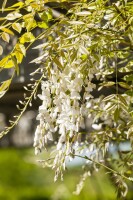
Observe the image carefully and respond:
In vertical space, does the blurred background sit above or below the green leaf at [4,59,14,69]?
below

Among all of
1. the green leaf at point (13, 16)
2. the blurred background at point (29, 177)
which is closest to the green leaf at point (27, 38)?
the green leaf at point (13, 16)

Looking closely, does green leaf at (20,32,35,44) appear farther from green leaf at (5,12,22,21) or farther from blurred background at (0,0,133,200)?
blurred background at (0,0,133,200)

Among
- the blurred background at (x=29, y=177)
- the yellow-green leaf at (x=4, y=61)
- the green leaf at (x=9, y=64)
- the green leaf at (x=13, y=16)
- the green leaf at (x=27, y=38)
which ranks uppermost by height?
the green leaf at (x=13, y=16)

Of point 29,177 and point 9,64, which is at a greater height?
point 9,64


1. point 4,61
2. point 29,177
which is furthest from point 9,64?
point 29,177

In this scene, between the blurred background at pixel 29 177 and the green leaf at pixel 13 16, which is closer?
the green leaf at pixel 13 16

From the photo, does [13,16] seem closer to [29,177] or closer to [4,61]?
[4,61]

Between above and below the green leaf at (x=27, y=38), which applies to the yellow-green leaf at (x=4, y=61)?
below

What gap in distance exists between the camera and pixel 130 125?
1.43 m

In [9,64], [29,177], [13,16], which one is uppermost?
[13,16]

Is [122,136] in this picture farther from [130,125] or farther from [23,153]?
[23,153]

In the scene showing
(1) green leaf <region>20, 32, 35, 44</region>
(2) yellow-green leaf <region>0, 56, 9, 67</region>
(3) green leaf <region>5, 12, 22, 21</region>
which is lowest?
(2) yellow-green leaf <region>0, 56, 9, 67</region>

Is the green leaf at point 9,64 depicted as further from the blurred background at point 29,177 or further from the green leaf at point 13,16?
the blurred background at point 29,177

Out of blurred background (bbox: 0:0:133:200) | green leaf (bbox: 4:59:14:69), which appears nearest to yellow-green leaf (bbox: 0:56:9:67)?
green leaf (bbox: 4:59:14:69)
